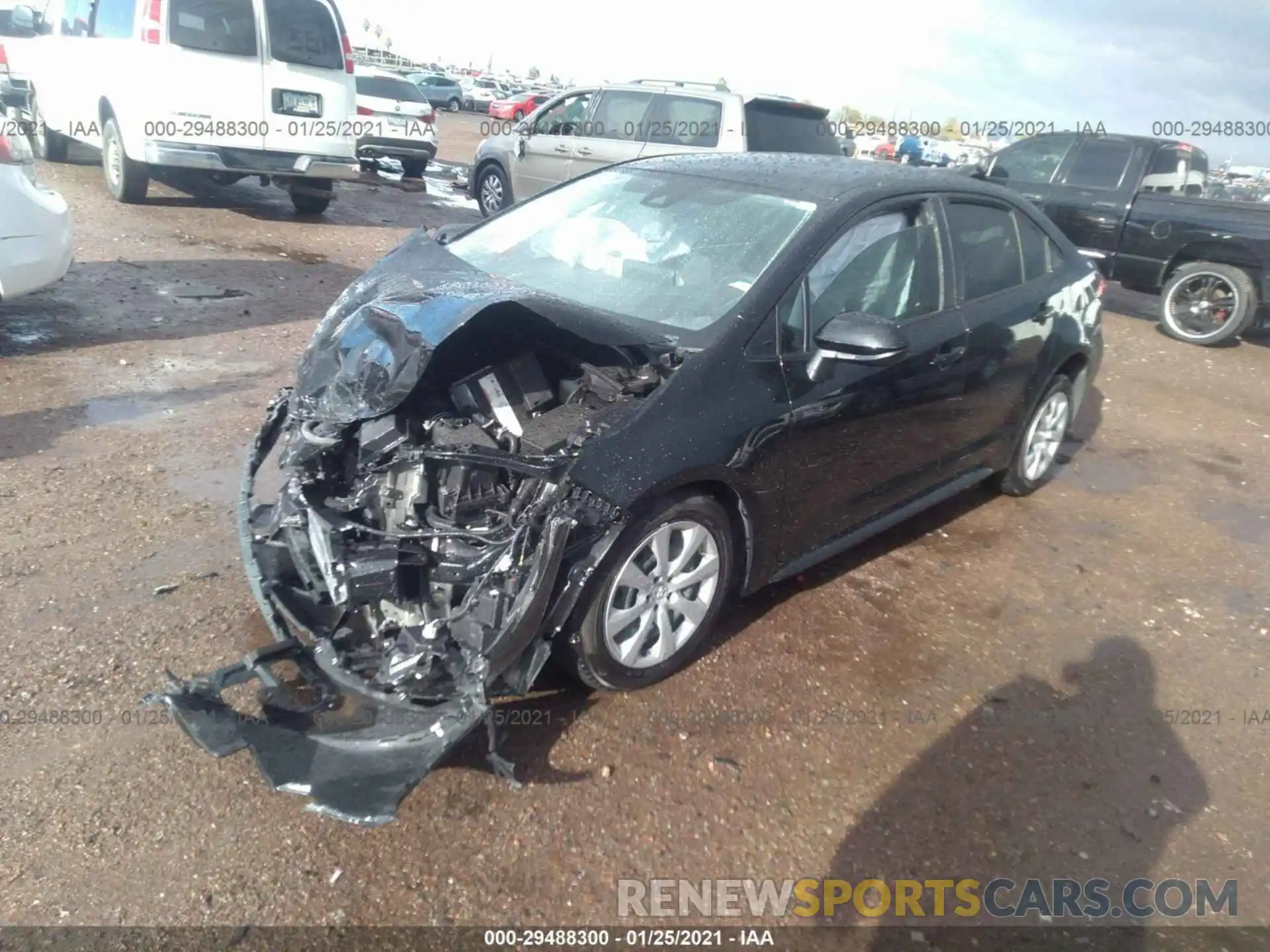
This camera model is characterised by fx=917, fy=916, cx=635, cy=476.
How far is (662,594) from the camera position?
3070 mm

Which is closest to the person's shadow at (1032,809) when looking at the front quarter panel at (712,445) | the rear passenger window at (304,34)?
the front quarter panel at (712,445)

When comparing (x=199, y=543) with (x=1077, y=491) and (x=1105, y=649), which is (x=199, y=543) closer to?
(x=1105, y=649)

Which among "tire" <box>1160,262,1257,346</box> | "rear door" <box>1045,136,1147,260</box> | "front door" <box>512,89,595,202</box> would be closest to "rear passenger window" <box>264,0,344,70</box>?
"front door" <box>512,89,595,202</box>

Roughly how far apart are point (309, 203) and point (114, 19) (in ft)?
8.46

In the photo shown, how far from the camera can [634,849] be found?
256cm

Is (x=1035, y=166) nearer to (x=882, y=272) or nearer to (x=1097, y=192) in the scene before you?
(x=1097, y=192)

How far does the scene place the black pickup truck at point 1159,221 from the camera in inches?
356

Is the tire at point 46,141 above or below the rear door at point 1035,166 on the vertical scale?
below

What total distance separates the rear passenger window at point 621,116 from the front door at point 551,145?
0.21 metres

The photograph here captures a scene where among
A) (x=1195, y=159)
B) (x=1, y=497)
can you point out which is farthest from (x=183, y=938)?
(x=1195, y=159)

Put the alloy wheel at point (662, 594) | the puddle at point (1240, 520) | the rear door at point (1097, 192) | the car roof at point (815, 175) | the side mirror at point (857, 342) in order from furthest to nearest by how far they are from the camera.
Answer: the rear door at point (1097, 192) → the puddle at point (1240, 520) → the car roof at point (815, 175) → the side mirror at point (857, 342) → the alloy wheel at point (662, 594)

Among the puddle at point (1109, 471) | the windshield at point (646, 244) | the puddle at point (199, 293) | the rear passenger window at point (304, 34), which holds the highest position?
the rear passenger window at point (304, 34)

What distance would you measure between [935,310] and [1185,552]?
2.15m

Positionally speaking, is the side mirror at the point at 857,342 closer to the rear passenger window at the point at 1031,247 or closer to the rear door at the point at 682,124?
the rear passenger window at the point at 1031,247
